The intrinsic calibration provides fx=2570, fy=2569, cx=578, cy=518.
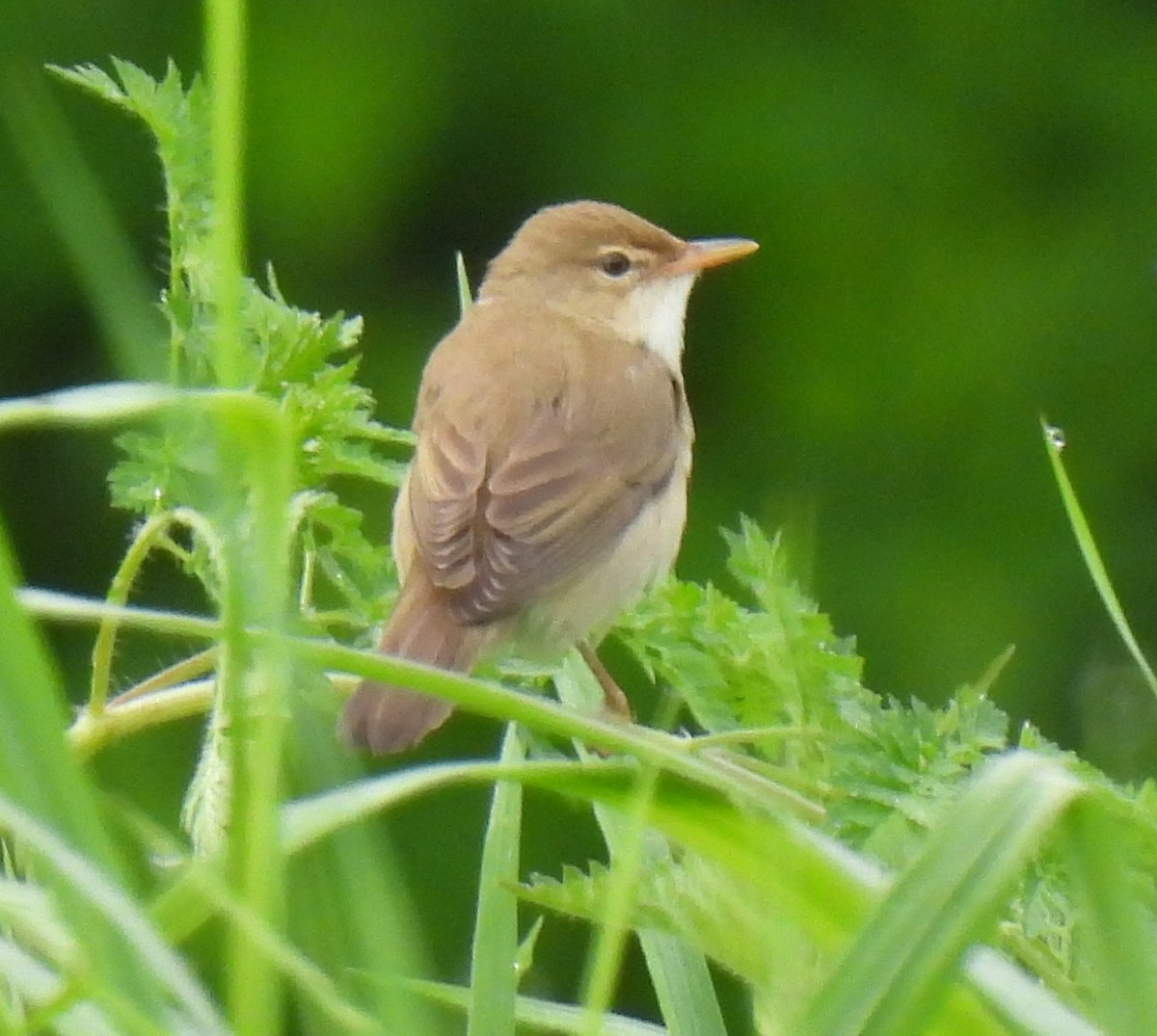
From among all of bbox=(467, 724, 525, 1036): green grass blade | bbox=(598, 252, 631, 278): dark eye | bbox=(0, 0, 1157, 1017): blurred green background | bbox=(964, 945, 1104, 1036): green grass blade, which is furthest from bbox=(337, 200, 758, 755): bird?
bbox=(0, 0, 1157, 1017): blurred green background

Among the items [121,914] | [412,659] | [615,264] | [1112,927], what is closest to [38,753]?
[121,914]

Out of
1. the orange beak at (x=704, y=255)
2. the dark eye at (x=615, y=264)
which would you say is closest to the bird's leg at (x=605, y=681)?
the orange beak at (x=704, y=255)

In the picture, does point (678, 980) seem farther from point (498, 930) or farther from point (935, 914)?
point (935, 914)

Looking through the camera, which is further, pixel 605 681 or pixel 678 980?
pixel 605 681

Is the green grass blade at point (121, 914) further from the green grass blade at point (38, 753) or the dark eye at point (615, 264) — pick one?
the dark eye at point (615, 264)

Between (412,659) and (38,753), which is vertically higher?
(38,753)

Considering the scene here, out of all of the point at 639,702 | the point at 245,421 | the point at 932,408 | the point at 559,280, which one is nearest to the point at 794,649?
the point at 245,421

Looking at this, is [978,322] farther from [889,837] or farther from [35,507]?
[889,837]

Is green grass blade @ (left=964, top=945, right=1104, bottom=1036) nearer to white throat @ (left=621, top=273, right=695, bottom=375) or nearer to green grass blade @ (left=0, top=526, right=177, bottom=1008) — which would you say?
green grass blade @ (left=0, top=526, right=177, bottom=1008)
